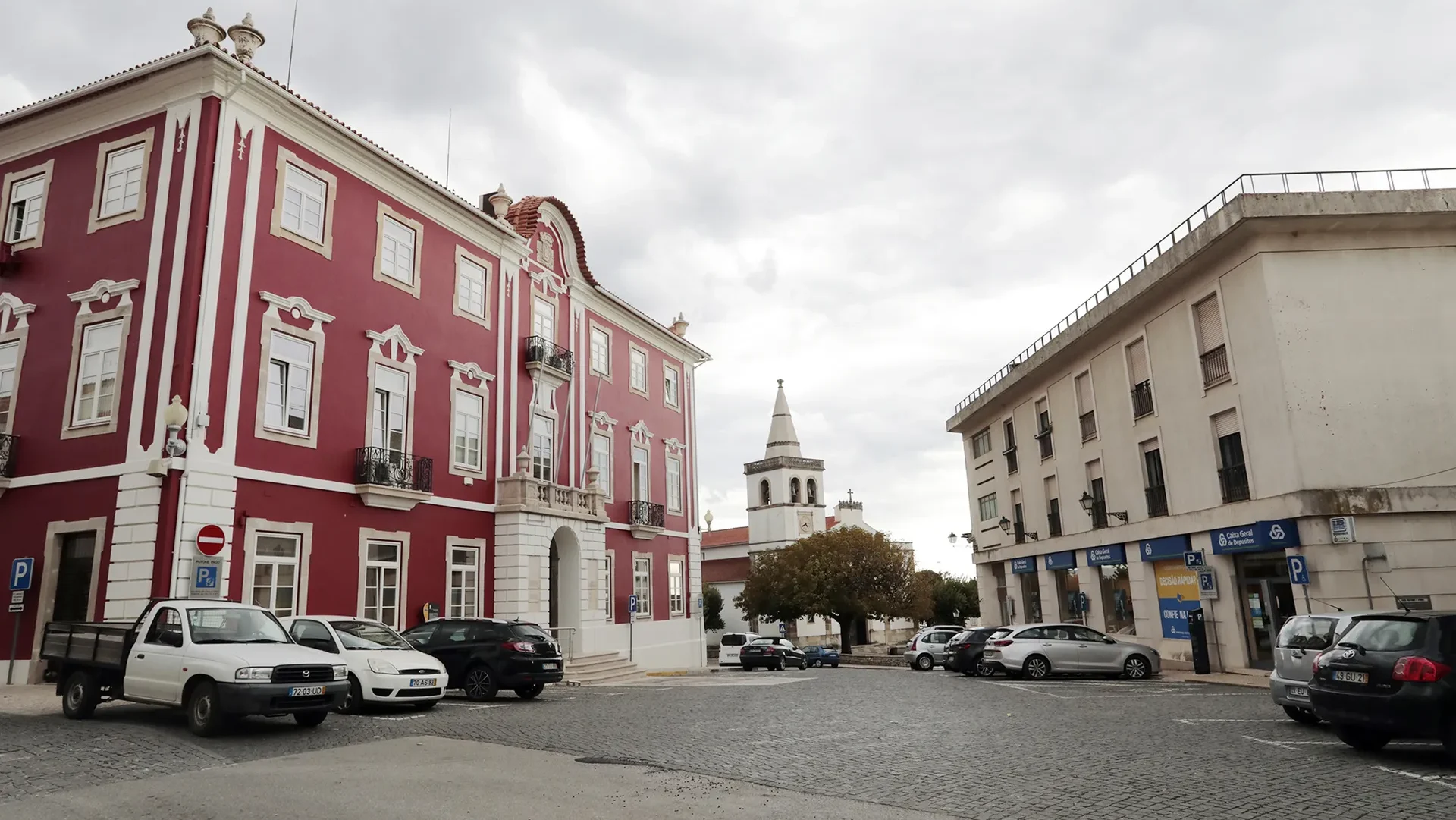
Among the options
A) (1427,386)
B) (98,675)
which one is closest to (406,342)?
(98,675)

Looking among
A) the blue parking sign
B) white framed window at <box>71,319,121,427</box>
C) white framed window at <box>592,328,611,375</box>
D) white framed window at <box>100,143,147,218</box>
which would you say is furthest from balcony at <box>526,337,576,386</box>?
the blue parking sign

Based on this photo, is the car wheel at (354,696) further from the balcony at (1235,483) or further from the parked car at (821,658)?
the parked car at (821,658)

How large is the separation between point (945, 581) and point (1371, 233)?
209 ft

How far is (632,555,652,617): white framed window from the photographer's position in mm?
32531

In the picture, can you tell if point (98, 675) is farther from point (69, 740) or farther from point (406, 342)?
point (406, 342)

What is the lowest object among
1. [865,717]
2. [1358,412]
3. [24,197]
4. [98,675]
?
[865,717]

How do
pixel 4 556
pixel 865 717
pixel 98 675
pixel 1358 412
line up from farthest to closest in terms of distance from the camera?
1. pixel 1358 412
2. pixel 4 556
3. pixel 865 717
4. pixel 98 675

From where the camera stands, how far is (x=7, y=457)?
60.5 feet

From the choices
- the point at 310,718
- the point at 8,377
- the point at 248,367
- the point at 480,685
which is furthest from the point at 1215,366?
the point at 8,377

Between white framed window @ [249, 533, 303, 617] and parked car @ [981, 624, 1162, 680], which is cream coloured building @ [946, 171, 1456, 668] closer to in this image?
parked car @ [981, 624, 1162, 680]

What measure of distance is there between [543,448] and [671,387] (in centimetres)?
1002

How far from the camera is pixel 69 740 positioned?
1041 cm

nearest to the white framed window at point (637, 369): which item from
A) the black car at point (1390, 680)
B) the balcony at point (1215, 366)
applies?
the balcony at point (1215, 366)

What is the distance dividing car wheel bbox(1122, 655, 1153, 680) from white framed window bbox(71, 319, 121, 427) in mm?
22978
